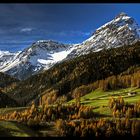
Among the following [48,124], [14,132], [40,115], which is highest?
[40,115]

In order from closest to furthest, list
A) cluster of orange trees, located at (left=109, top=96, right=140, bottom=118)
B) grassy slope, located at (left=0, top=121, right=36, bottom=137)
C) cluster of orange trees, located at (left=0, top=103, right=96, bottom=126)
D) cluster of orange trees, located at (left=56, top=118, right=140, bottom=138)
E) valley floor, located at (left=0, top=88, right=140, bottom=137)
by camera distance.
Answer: grassy slope, located at (left=0, top=121, right=36, bottom=137), valley floor, located at (left=0, top=88, right=140, bottom=137), cluster of orange trees, located at (left=56, top=118, right=140, bottom=138), cluster of orange trees, located at (left=0, top=103, right=96, bottom=126), cluster of orange trees, located at (left=109, top=96, right=140, bottom=118)

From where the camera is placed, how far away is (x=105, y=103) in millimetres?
77375

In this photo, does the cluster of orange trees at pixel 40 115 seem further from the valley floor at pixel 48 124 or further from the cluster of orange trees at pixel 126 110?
the cluster of orange trees at pixel 126 110

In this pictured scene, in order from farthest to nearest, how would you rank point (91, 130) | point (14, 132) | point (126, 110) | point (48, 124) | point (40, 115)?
point (126, 110)
point (40, 115)
point (91, 130)
point (48, 124)
point (14, 132)

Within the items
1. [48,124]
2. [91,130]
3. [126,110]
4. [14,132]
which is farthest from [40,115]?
[14,132]

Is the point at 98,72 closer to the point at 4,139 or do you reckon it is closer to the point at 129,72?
the point at 129,72

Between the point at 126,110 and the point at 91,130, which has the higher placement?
the point at 126,110

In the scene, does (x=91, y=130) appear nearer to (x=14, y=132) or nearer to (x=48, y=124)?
(x=48, y=124)

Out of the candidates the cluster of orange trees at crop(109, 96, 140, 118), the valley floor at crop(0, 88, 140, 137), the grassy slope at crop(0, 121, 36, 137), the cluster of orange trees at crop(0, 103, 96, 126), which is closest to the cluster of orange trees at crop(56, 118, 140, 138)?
the valley floor at crop(0, 88, 140, 137)

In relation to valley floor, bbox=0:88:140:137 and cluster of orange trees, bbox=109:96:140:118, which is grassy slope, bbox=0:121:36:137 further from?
cluster of orange trees, bbox=109:96:140:118

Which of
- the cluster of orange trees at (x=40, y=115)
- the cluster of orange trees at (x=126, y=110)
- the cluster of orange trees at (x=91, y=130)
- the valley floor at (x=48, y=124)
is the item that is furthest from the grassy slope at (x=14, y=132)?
the cluster of orange trees at (x=126, y=110)

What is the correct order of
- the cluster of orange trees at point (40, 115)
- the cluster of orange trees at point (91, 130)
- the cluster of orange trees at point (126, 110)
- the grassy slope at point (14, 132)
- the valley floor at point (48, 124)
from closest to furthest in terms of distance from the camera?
the grassy slope at point (14, 132)
the valley floor at point (48, 124)
the cluster of orange trees at point (91, 130)
the cluster of orange trees at point (40, 115)
the cluster of orange trees at point (126, 110)

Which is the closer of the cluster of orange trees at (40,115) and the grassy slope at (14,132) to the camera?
the grassy slope at (14,132)

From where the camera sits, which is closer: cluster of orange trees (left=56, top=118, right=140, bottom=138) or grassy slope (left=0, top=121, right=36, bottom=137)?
grassy slope (left=0, top=121, right=36, bottom=137)
